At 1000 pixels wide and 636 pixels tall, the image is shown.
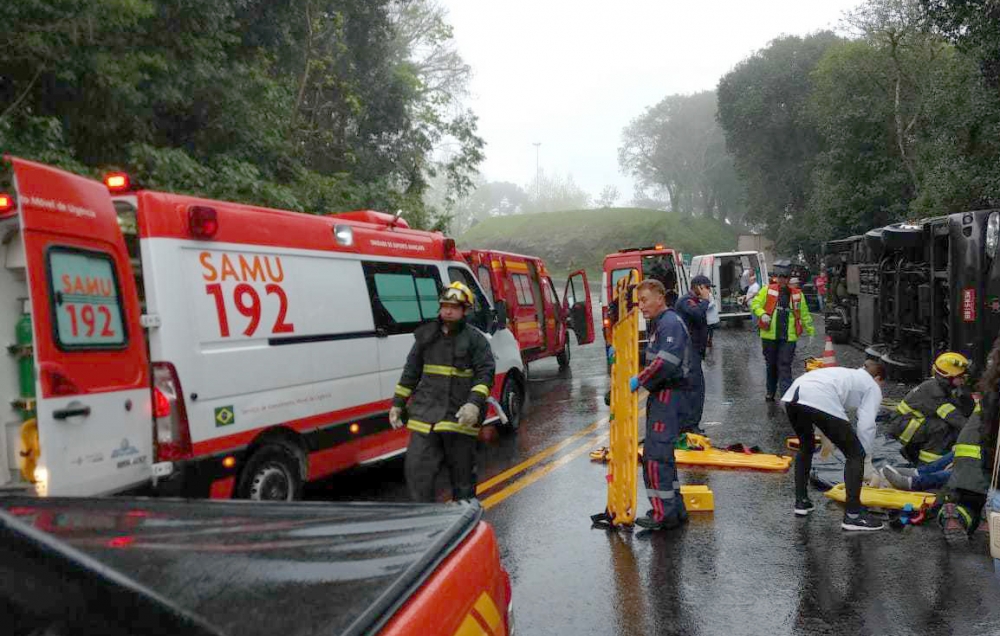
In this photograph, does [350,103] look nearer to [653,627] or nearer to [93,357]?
[93,357]

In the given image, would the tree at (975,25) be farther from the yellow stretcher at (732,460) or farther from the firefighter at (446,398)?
the firefighter at (446,398)

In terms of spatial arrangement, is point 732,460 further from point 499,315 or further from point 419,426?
point 419,426

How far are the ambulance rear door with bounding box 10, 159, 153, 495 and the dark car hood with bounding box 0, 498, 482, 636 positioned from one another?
270 cm

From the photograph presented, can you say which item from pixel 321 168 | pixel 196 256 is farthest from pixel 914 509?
pixel 321 168

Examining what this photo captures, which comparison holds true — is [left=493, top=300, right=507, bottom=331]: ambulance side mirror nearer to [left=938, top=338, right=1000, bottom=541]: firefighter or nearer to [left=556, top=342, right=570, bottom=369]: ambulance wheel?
[left=938, top=338, right=1000, bottom=541]: firefighter

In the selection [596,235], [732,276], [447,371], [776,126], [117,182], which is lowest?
[732,276]

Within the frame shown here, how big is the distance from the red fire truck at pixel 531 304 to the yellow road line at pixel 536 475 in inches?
164

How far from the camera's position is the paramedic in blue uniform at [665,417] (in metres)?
5.66

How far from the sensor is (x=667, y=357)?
562 centimetres

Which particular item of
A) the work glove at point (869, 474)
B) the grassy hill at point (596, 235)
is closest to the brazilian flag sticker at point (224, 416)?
the work glove at point (869, 474)

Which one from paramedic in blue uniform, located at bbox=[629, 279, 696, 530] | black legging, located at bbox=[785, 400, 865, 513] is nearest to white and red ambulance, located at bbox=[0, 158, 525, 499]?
paramedic in blue uniform, located at bbox=[629, 279, 696, 530]

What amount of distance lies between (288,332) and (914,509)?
15.0 feet

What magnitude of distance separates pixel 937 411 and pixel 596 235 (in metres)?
62.6

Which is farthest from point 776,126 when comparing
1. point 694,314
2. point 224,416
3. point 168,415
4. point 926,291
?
point 168,415
